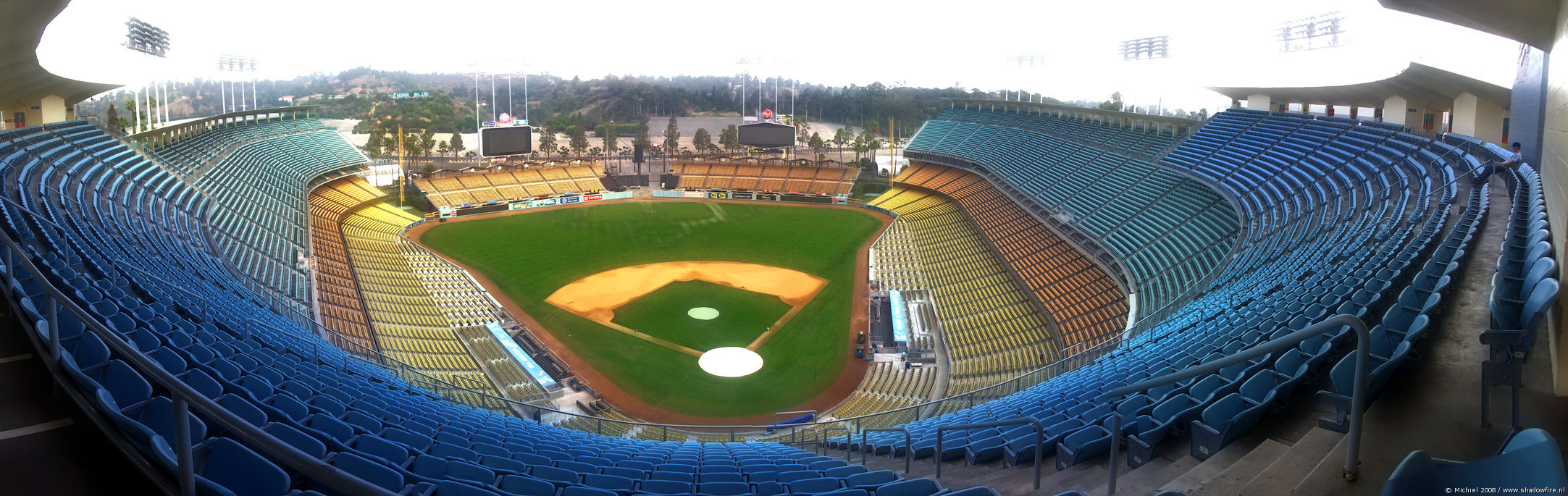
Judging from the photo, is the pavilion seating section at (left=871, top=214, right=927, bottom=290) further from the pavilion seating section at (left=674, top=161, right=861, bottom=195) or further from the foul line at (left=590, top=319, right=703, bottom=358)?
the pavilion seating section at (left=674, top=161, right=861, bottom=195)

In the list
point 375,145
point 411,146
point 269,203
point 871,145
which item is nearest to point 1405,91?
point 269,203

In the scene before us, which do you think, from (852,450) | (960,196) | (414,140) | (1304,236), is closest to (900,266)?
(960,196)

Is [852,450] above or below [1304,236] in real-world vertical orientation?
below

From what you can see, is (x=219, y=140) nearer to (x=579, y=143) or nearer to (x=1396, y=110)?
(x=579, y=143)

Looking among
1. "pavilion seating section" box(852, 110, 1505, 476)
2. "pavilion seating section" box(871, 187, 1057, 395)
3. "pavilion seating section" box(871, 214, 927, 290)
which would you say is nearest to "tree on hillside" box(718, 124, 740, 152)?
"pavilion seating section" box(871, 214, 927, 290)

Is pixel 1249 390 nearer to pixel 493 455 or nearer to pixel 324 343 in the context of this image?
pixel 493 455
